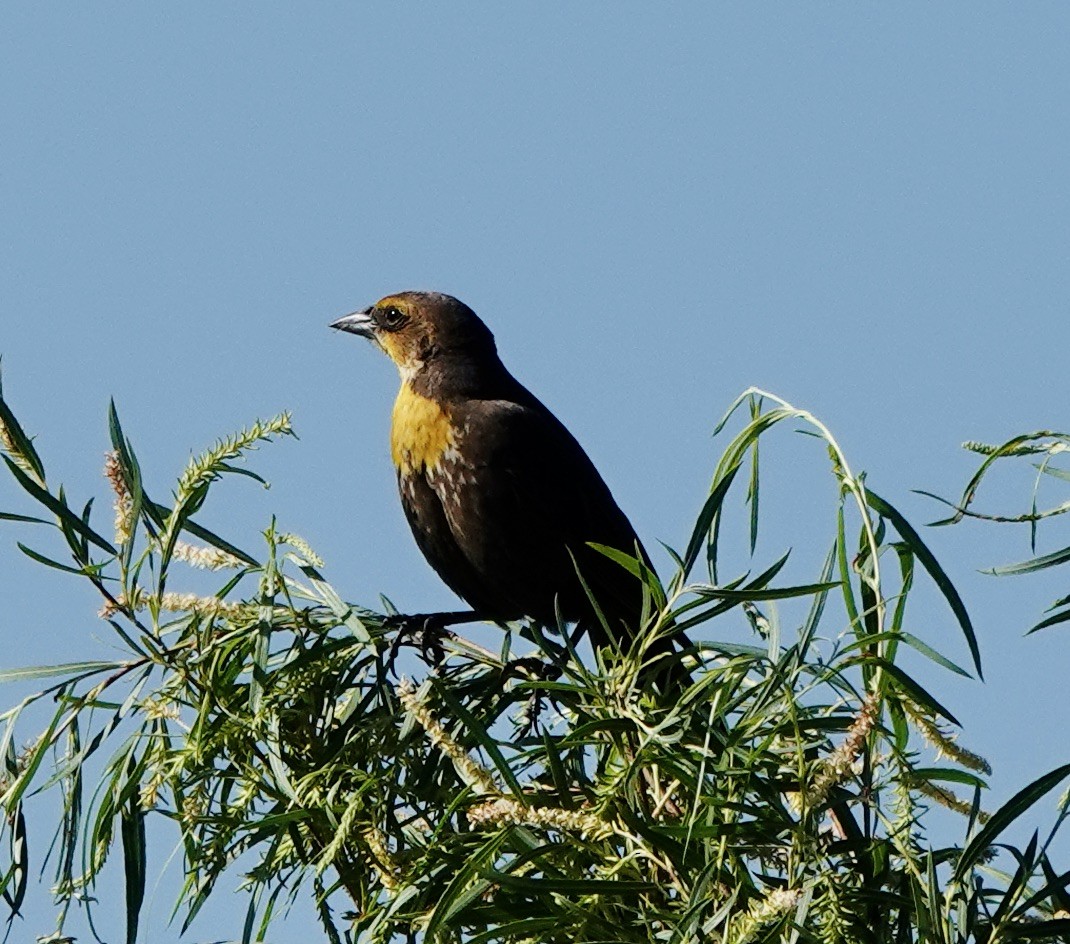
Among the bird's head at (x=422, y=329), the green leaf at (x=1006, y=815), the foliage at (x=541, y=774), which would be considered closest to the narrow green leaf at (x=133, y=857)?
the foliage at (x=541, y=774)

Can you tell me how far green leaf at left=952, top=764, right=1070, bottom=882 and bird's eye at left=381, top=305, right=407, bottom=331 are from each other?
4.03m

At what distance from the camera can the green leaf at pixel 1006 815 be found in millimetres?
2199

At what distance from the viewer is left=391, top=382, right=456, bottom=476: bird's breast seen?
5.11 metres

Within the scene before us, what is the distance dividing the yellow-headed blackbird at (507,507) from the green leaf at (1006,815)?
247cm

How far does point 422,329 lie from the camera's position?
19.4 feet

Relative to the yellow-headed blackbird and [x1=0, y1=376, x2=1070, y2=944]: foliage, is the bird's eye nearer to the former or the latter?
the yellow-headed blackbird

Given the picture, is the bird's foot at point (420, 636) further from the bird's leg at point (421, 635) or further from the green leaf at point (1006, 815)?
the green leaf at point (1006, 815)

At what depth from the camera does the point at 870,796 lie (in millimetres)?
2217

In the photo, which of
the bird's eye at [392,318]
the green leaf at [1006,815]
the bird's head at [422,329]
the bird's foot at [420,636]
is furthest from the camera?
the bird's eye at [392,318]

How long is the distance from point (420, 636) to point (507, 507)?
172cm

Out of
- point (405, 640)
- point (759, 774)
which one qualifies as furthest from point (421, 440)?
point (759, 774)

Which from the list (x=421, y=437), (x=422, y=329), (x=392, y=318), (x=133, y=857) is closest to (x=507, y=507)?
(x=421, y=437)

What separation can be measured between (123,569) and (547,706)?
0.86 m

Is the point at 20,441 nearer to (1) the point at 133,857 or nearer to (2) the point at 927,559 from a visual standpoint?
(1) the point at 133,857
